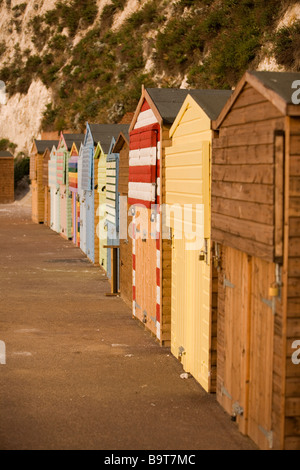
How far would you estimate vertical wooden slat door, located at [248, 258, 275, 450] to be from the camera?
631 centimetres

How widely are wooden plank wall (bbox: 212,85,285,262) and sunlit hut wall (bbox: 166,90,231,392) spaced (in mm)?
522

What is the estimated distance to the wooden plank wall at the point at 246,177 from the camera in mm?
6164

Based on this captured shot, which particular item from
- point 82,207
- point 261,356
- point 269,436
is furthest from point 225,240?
point 82,207

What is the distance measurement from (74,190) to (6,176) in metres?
25.5

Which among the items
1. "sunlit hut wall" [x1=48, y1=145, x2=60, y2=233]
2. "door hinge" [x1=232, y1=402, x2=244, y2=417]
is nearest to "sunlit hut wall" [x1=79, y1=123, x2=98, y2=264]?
"sunlit hut wall" [x1=48, y1=145, x2=60, y2=233]

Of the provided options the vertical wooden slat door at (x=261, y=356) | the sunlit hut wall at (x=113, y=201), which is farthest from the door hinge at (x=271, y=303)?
the sunlit hut wall at (x=113, y=201)

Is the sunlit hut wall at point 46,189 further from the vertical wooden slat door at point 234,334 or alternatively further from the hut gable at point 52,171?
the vertical wooden slat door at point 234,334

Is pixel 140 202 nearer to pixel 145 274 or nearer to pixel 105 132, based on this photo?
pixel 145 274

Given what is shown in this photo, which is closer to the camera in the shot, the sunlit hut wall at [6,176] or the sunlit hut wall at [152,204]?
the sunlit hut wall at [152,204]

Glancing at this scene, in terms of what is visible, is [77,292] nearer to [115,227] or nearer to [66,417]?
[115,227]

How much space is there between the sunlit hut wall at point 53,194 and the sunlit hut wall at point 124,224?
1359cm

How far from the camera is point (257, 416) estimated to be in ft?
21.6

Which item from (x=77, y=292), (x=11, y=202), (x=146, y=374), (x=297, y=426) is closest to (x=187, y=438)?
(x=297, y=426)

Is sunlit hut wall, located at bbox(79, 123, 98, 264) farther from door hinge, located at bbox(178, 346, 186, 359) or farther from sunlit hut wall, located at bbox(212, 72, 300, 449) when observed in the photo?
sunlit hut wall, located at bbox(212, 72, 300, 449)
